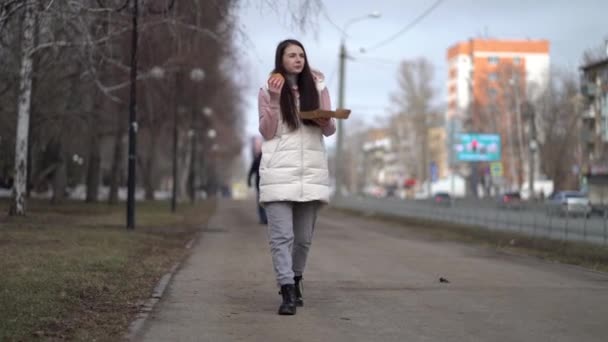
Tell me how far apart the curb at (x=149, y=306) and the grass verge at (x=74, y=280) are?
7 cm

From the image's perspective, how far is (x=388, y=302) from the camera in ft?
24.7

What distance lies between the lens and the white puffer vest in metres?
6.62

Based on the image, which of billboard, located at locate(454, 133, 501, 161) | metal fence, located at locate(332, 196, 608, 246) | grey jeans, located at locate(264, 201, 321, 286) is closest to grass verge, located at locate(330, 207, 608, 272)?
metal fence, located at locate(332, 196, 608, 246)

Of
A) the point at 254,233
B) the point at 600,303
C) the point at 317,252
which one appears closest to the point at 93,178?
the point at 254,233

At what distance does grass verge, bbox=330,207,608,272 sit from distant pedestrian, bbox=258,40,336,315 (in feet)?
21.0

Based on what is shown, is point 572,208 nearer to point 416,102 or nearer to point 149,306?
point 149,306

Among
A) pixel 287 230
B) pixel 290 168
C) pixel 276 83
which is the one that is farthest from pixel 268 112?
pixel 287 230

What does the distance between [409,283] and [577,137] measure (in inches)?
847

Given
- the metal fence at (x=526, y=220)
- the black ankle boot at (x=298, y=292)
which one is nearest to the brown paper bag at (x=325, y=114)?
the black ankle boot at (x=298, y=292)

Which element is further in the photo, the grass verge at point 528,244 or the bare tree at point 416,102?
the bare tree at point 416,102

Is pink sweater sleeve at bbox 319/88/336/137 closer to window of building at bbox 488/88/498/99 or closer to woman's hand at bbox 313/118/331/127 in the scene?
woman's hand at bbox 313/118/331/127

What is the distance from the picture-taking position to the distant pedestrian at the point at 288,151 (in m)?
6.60

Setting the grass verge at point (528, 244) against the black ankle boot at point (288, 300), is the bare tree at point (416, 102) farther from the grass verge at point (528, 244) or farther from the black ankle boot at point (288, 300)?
the black ankle boot at point (288, 300)

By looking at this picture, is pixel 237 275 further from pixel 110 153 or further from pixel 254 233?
pixel 110 153
